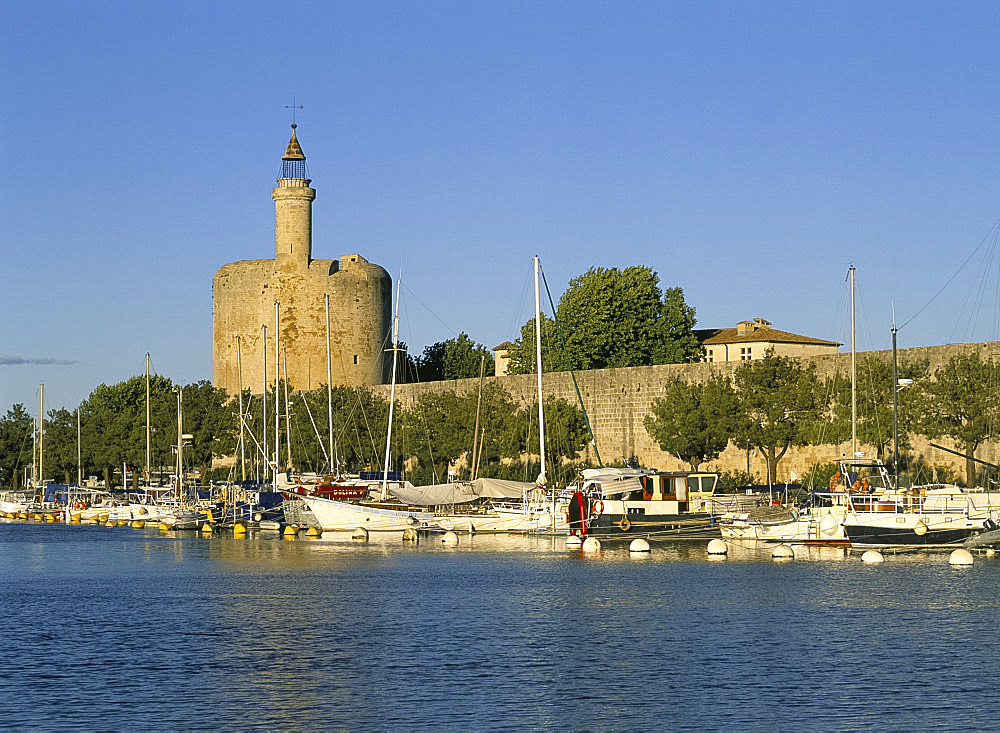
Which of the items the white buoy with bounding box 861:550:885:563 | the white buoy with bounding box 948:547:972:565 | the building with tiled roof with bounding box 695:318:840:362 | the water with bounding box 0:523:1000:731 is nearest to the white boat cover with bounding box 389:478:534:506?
the water with bounding box 0:523:1000:731

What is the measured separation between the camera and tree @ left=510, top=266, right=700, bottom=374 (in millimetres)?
60312

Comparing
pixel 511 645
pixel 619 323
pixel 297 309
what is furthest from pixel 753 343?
pixel 511 645

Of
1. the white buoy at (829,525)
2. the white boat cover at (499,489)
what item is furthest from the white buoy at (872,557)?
the white boat cover at (499,489)

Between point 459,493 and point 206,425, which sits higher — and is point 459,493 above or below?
below

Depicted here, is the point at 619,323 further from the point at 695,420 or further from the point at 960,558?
the point at 960,558

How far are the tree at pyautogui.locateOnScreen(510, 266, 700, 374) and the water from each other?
32.2 meters

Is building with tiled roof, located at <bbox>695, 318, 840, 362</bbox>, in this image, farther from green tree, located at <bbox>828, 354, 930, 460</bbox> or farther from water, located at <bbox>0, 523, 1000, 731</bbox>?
water, located at <bbox>0, 523, 1000, 731</bbox>

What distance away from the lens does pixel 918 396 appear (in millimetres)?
35000

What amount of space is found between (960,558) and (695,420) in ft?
50.6

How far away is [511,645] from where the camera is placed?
17016 millimetres

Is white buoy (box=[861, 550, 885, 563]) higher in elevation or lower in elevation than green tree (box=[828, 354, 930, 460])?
lower

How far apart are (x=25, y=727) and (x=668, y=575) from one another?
45.5 feet

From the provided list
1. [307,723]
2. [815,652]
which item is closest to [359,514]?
[815,652]

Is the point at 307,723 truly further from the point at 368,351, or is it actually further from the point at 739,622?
the point at 368,351
